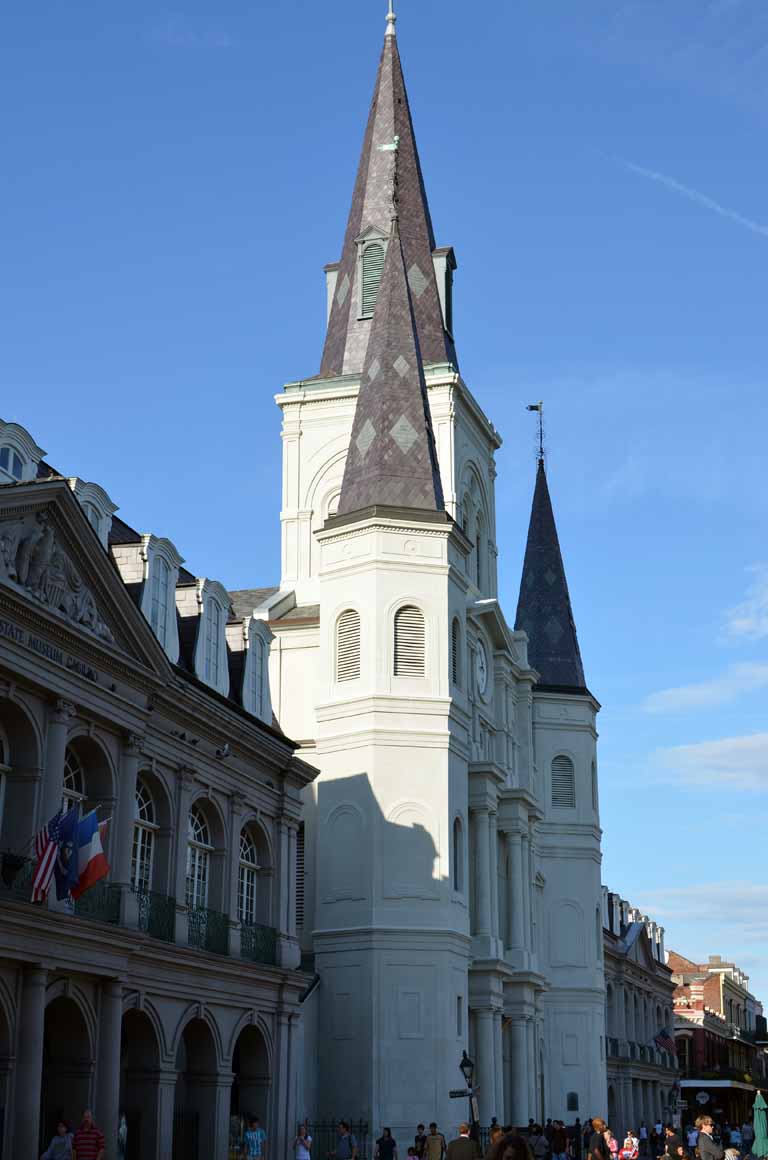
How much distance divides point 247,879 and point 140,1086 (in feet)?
23.9

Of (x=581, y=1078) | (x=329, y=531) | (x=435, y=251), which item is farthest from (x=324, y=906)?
(x=435, y=251)

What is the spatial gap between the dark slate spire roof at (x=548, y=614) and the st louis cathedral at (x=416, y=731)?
118mm

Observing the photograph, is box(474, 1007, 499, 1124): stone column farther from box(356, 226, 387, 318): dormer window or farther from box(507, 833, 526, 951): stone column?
box(356, 226, 387, 318): dormer window

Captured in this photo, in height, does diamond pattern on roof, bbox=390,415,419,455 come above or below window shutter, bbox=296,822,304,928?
above

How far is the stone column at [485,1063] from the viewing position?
159ft

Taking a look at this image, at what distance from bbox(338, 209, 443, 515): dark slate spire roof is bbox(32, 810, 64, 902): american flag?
22777mm

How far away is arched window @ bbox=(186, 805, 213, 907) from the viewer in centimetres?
3450

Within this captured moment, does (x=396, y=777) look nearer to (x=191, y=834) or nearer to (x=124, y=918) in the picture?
(x=191, y=834)

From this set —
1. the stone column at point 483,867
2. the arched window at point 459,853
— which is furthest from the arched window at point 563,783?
the arched window at point 459,853

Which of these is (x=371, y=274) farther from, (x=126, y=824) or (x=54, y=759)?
(x=54, y=759)

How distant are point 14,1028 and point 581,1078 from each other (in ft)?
126

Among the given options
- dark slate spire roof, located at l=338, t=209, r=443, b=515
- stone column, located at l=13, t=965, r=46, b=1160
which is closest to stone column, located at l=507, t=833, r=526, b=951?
dark slate spire roof, located at l=338, t=209, r=443, b=515

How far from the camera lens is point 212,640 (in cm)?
3816

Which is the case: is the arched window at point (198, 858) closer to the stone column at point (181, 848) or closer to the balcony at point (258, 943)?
the stone column at point (181, 848)
